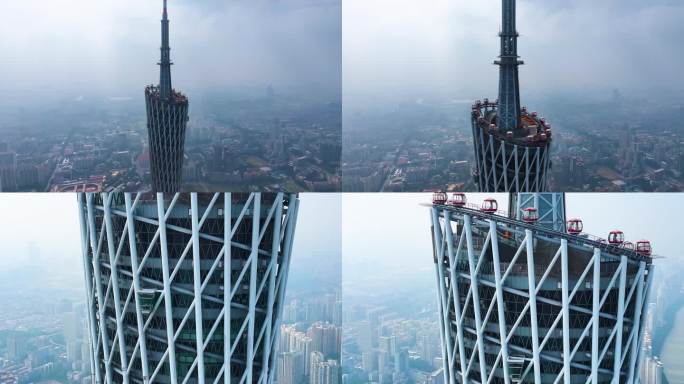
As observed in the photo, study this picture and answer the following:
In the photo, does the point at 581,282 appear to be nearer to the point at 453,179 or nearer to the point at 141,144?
the point at 453,179

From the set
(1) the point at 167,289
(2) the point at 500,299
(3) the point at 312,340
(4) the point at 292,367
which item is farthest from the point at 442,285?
(3) the point at 312,340

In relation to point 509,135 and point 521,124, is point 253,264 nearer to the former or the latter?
point 509,135

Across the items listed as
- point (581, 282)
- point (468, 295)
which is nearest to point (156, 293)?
point (468, 295)

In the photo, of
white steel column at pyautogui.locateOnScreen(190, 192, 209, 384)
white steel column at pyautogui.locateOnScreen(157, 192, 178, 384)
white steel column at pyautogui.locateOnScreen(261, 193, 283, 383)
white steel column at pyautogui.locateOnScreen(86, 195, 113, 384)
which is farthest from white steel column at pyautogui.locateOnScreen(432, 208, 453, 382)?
white steel column at pyautogui.locateOnScreen(86, 195, 113, 384)

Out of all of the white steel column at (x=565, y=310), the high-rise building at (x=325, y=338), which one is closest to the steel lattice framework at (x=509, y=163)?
the white steel column at (x=565, y=310)

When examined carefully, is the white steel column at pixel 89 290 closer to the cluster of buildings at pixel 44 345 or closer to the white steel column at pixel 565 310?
the cluster of buildings at pixel 44 345
